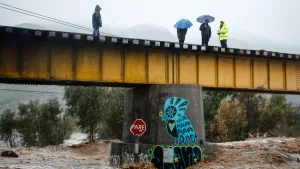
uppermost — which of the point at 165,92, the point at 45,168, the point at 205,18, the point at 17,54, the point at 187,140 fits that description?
the point at 205,18

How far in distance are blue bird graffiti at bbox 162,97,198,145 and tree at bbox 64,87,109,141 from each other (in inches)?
1299

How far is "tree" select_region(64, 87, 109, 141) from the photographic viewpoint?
185 feet

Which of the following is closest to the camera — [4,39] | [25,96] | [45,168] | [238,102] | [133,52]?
[4,39]

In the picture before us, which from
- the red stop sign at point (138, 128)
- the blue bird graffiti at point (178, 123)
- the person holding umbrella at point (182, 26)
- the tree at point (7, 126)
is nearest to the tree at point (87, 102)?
the tree at point (7, 126)

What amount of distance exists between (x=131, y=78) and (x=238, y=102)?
3798cm

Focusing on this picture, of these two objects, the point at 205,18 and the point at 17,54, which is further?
the point at 205,18

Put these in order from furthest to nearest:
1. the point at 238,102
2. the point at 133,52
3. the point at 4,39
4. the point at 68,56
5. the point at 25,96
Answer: the point at 25,96 < the point at 238,102 < the point at 133,52 < the point at 68,56 < the point at 4,39

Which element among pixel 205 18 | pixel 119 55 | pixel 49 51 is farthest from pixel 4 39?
pixel 205 18

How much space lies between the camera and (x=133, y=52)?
2488 cm

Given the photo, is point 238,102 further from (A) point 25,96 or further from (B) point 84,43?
(A) point 25,96

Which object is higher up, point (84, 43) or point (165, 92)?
point (84, 43)

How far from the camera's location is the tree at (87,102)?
5644 cm

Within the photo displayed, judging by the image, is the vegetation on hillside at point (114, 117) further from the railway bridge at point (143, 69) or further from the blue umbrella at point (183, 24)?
the blue umbrella at point (183, 24)

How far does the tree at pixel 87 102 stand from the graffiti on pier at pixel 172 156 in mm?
33541
